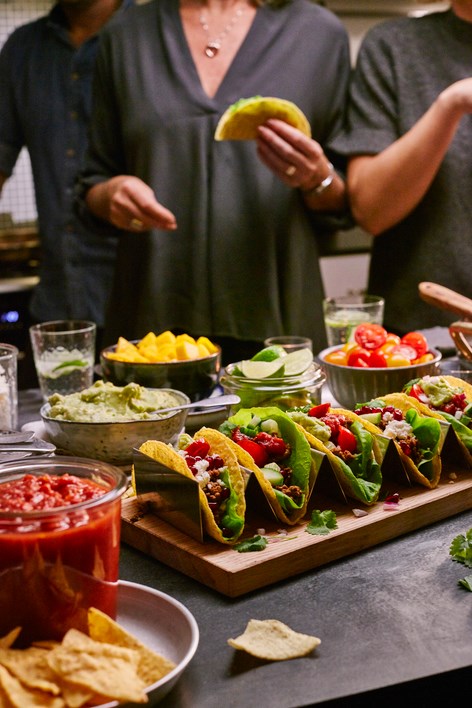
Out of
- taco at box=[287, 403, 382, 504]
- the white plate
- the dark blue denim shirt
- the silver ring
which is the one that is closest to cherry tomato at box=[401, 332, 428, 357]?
taco at box=[287, 403, 382, 504]

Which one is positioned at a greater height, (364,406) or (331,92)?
(331,92)

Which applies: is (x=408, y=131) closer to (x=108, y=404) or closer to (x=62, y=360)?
(x=62, y=360)

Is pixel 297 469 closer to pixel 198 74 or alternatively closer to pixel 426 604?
pixel 426 604

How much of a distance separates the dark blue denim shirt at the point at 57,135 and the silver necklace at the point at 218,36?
3.53 feet

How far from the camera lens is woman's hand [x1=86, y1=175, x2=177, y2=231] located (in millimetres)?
2326

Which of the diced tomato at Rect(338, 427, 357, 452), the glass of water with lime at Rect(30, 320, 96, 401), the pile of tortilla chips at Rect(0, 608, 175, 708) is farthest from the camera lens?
the glass of water with lime at Rect(30, 320, 96, 401)

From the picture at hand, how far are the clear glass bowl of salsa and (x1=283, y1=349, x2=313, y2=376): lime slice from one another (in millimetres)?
680

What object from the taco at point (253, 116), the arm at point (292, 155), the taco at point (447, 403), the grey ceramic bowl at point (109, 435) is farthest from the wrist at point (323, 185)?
the grey ceramic bowl at point (109, 435)

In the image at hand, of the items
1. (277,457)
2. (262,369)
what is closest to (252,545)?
(277,457)

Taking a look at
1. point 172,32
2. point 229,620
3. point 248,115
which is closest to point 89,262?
point 172,32

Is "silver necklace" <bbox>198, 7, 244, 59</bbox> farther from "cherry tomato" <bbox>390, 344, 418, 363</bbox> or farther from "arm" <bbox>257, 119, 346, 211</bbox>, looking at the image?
"cherry tomato" <bbox>390, 344, 418, 363</bbox>

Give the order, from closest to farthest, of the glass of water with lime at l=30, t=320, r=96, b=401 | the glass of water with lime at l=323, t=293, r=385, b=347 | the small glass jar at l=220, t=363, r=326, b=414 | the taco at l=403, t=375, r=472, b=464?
the taco at l=403, t=375, r=472, b=464
the small glass jar at l=220, t=363, r=326, b=414
the glass of water with lime at l=30, t=320, r=96, b=401
the glass of water with lime at l=323, t=293, r=385, b=347

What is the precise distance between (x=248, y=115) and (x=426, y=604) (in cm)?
158

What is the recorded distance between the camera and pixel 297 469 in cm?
130
